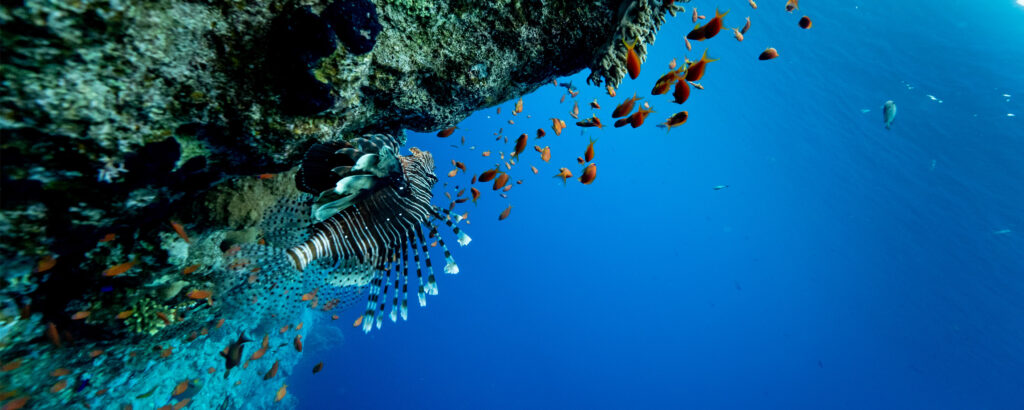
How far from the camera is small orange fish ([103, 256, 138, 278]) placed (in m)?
2.32

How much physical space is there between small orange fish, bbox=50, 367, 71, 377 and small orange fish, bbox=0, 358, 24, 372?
0.36 meters

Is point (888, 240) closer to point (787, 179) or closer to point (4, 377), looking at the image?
point (787, 179)

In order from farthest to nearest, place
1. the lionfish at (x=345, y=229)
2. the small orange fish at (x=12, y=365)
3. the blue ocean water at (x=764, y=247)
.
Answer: the blue ocean water at (x=764, y=247)
the small orange fish at (x=12, y=365)
the lionfish at (x=345, y=229)

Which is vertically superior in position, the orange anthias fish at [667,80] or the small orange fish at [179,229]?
the small orange fish at [179,229]

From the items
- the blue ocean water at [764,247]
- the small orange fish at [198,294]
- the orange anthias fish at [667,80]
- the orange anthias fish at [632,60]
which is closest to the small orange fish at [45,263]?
the small orange fish at [198,294]

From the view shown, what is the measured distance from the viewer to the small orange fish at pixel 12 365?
246 centimetres

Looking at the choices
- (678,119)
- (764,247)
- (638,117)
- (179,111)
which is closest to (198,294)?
(179,111)

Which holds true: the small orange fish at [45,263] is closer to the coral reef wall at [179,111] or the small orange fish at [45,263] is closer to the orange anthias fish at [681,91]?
the coral reef wall at [179,111]

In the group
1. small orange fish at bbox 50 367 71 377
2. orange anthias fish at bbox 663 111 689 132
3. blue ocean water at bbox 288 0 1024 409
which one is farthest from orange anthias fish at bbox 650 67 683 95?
blue ocean water at bbox 288 0 1024 409

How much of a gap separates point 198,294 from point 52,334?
72 centimetres

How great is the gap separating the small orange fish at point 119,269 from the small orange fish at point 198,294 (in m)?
0.53

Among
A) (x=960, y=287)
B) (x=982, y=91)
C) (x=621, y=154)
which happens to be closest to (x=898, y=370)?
(x=960, y=287)

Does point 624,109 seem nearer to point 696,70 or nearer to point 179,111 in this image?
point 696,70

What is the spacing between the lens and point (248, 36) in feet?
5.72
